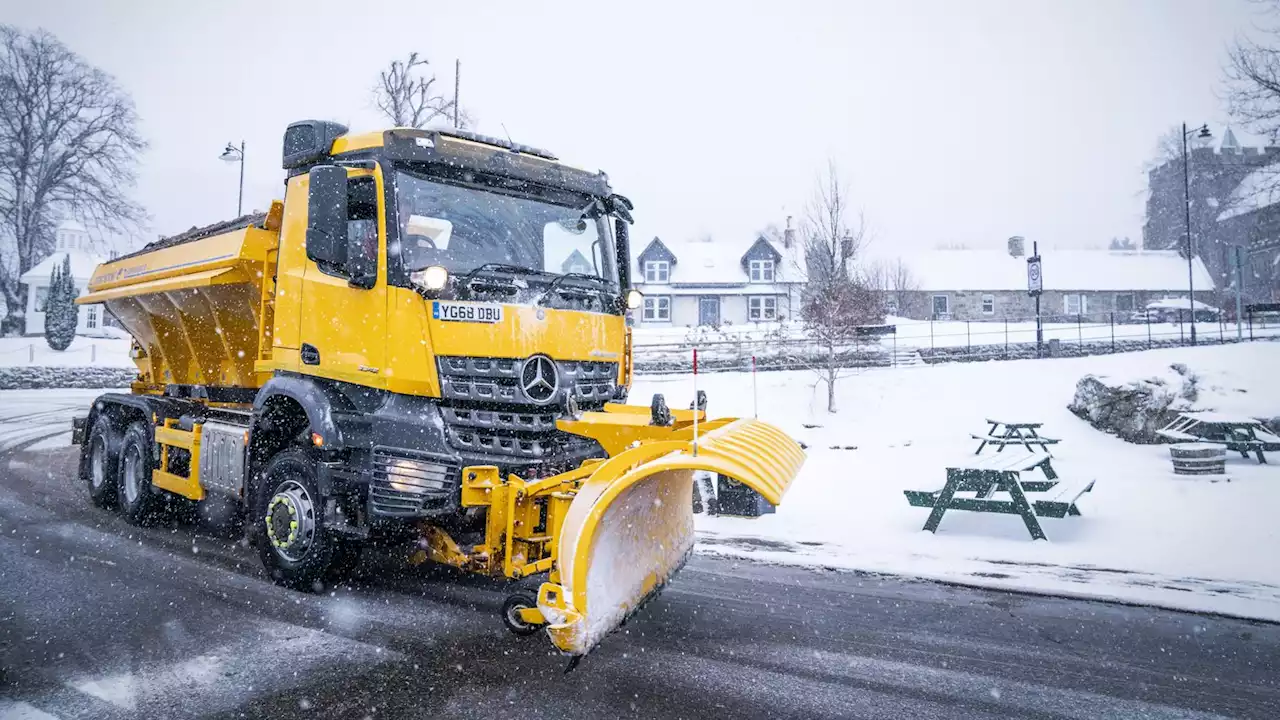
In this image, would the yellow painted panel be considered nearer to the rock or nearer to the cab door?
the cab door

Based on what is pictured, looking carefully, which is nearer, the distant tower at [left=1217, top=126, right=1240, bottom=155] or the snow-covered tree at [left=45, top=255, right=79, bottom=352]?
the snow-covered tree at [left=45, top=255, right=79, bottom=352]

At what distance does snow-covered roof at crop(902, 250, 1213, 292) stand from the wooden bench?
4488 centimetres

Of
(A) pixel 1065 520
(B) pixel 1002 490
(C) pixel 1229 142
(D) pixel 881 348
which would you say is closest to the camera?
(B) pixel 1002 490

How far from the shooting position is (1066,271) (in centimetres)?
5009

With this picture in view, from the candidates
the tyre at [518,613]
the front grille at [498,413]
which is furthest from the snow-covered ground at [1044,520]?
the tyre at [518,613]

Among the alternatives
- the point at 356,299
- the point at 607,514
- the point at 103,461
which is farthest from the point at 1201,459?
the point at 103,461

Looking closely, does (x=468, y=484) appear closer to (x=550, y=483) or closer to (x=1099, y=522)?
(x=550, y=483)

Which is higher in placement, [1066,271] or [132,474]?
[1066,271]

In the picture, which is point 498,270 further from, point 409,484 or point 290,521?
point 290,521

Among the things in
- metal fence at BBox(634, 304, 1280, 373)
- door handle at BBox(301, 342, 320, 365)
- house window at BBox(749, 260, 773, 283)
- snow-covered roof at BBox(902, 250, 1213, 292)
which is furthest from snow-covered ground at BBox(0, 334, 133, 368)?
snow-covered roof at BBox(902, 250, 1213, 292)

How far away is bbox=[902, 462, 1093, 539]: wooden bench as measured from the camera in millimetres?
6715

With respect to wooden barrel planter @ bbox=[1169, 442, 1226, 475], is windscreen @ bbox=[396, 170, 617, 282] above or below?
above

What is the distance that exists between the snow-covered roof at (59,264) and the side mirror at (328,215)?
48.9m

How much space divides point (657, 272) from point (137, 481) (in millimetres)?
40464
